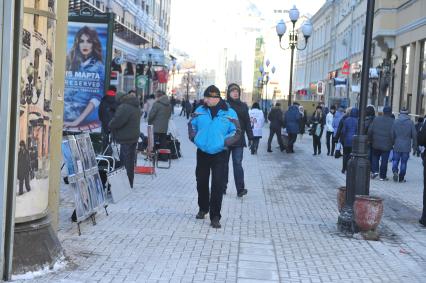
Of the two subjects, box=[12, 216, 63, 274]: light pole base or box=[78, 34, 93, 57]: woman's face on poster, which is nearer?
box=[12, 216, 63, 274]: light pole base

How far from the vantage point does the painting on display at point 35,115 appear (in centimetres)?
523

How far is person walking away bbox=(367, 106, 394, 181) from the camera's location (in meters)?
14.6

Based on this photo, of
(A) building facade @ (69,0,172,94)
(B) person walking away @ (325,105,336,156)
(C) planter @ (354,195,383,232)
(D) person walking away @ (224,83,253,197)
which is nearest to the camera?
(C) planter @ (354,195,383,232)

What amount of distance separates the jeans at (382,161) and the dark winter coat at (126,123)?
666cm

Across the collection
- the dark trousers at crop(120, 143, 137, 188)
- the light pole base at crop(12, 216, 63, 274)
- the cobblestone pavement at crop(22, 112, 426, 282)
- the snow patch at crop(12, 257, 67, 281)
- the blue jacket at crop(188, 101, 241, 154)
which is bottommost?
the cobblestone pavement at crop(22, 112, 426, 282)

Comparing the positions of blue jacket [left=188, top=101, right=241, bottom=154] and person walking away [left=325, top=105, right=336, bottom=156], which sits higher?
blue jacket [left=188, top=101, right=241, bottom=154]

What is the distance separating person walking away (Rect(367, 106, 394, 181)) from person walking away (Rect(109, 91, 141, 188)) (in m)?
6.39

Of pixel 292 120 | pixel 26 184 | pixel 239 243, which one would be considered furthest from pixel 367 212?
pixel 292 120

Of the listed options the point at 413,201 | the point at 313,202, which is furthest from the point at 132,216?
the point at 413,201

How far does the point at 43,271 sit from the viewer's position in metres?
5.52

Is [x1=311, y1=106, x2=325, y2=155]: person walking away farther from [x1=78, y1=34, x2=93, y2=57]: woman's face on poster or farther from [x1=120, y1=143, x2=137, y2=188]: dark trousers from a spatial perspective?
[x1=120, y1=143, x2=137, y2=188]: dark trousers

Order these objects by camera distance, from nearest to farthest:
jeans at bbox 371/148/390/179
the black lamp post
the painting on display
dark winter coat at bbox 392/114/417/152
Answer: the painting on display → the black lamp post → dark winter coat at bbox 392/114/417/152 → jeans at bbox 371/148/390/179

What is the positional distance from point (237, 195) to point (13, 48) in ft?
21.5

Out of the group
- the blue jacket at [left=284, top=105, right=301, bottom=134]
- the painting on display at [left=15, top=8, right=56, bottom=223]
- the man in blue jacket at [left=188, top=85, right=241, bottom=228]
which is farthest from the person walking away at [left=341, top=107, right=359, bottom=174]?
the painting on display at [left=15, top=8, right=56, bottom=223]
